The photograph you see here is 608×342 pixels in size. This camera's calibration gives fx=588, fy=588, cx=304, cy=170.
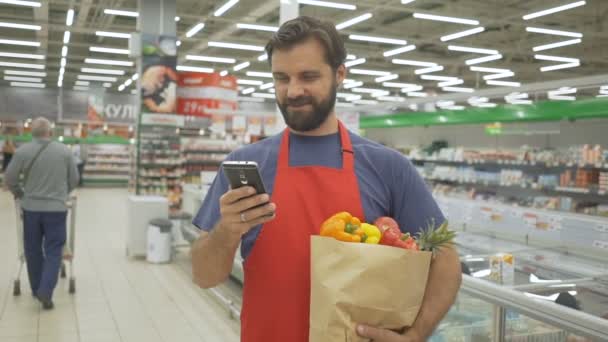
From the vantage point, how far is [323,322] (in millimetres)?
1258

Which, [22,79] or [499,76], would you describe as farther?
[22,79]

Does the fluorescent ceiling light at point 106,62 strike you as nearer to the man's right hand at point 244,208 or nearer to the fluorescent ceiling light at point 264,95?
the fluorescent ceiling light at point 264,95

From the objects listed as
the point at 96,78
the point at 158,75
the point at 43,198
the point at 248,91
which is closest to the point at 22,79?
the point at 96,78

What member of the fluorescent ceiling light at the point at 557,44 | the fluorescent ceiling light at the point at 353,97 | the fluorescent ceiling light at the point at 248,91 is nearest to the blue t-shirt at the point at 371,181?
the fluorescent ceiling light at the point at 557,44

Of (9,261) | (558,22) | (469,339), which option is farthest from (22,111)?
(469,339)

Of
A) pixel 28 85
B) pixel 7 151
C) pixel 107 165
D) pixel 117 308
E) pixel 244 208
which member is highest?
pixel 28 85

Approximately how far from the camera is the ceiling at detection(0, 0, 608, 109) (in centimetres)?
1305

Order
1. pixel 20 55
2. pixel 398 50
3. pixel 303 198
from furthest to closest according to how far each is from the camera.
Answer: pixel 20 55
pixel 398 50
pixel 303 198

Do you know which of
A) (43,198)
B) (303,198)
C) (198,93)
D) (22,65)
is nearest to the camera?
(303,198)

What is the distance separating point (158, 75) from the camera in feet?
32.6

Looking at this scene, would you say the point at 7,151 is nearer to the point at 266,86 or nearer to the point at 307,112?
the point at 266,86

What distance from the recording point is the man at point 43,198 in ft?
18.9

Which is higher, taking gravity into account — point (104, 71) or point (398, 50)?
point (398, 50)

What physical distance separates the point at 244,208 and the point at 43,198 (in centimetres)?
512
